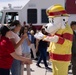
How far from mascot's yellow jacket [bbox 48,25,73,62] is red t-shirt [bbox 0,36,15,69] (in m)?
0.99

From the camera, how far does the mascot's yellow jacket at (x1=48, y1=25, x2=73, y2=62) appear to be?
593cm

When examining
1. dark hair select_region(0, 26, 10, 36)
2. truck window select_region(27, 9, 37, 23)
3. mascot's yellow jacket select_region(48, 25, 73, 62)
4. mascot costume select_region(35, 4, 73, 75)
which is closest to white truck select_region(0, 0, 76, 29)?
truck window select_region(27, 9, 37, 23)

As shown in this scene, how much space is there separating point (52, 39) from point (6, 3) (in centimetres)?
938

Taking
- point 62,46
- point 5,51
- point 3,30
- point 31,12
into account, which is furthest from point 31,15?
point 5,51

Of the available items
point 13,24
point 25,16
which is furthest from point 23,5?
point 13,24

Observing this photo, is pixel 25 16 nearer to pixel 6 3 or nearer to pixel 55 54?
pixel 6 3

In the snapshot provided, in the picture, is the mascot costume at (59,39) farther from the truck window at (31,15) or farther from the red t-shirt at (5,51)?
the truck window at (31,15)

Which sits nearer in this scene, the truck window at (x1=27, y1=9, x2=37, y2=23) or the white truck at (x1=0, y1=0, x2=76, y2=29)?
the white truck at (x1=0, y1=0, x2=76, y2=29)

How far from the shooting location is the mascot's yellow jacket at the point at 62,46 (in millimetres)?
5934

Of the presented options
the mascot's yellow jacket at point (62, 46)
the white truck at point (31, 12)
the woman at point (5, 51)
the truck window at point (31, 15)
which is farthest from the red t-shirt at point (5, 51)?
Result: the truck window at point (31, 15)

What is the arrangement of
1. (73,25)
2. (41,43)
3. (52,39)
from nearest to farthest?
(52,39)
(73,25)
(41,43)

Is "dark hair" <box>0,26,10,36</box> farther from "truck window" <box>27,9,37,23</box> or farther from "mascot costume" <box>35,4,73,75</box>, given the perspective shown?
"truck window" <box>27,9,37,23</box>

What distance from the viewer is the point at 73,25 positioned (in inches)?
308

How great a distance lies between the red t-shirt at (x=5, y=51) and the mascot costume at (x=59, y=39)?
0.88 meters
